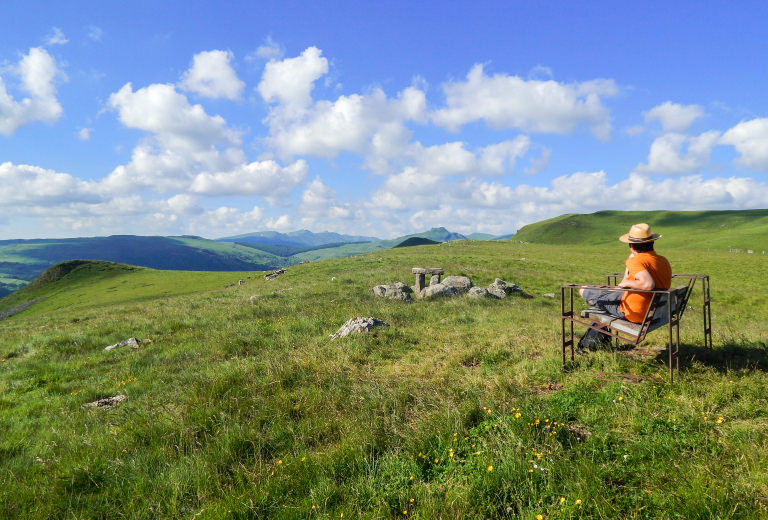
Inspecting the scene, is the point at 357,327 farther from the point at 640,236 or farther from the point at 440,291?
the point at 440,291

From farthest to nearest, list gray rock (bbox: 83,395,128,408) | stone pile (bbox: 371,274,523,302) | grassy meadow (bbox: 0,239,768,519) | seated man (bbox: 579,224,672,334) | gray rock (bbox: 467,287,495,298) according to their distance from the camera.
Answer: stone pile (bbox: 371,274,523,302)
gray rock (bbox: 467,287,495,298)
gray rock (bbox: 83,395,128,408)
seated man (bbox: 579,224,672,334)
grassy meadow (bbox: 0,239,768,519)

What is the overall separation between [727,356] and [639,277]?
→ 279cm

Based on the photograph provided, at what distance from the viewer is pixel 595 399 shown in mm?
4973

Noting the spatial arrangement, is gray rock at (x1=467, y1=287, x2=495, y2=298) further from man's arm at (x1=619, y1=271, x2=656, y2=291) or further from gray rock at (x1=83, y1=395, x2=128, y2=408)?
gray rock at (x1=83, y1=395, x2=128, y2=408)

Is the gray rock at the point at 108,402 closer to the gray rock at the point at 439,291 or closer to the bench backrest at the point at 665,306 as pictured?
the bench backrest at the point at 665,306

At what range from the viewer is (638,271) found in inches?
243

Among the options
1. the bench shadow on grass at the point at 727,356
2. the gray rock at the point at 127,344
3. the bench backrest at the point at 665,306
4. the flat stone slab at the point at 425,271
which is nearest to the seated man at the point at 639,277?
the bench backrest at the point at 665,306

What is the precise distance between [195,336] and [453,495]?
35.4 feet

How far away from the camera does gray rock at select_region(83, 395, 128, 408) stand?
22.5ft

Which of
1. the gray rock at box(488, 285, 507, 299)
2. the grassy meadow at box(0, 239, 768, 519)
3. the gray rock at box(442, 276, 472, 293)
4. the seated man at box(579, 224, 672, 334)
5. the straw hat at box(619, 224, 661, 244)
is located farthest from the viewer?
the gray rock at box(442, 276, 472, 293)

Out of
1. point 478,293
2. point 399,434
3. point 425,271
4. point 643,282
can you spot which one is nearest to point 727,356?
point 643,282

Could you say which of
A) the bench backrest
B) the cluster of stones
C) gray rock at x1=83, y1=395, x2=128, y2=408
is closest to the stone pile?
the cluster of stones

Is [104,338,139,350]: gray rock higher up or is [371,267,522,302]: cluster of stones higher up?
[371,267,522,302]: cluster of stones

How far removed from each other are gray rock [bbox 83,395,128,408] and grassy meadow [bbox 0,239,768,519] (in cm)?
30
